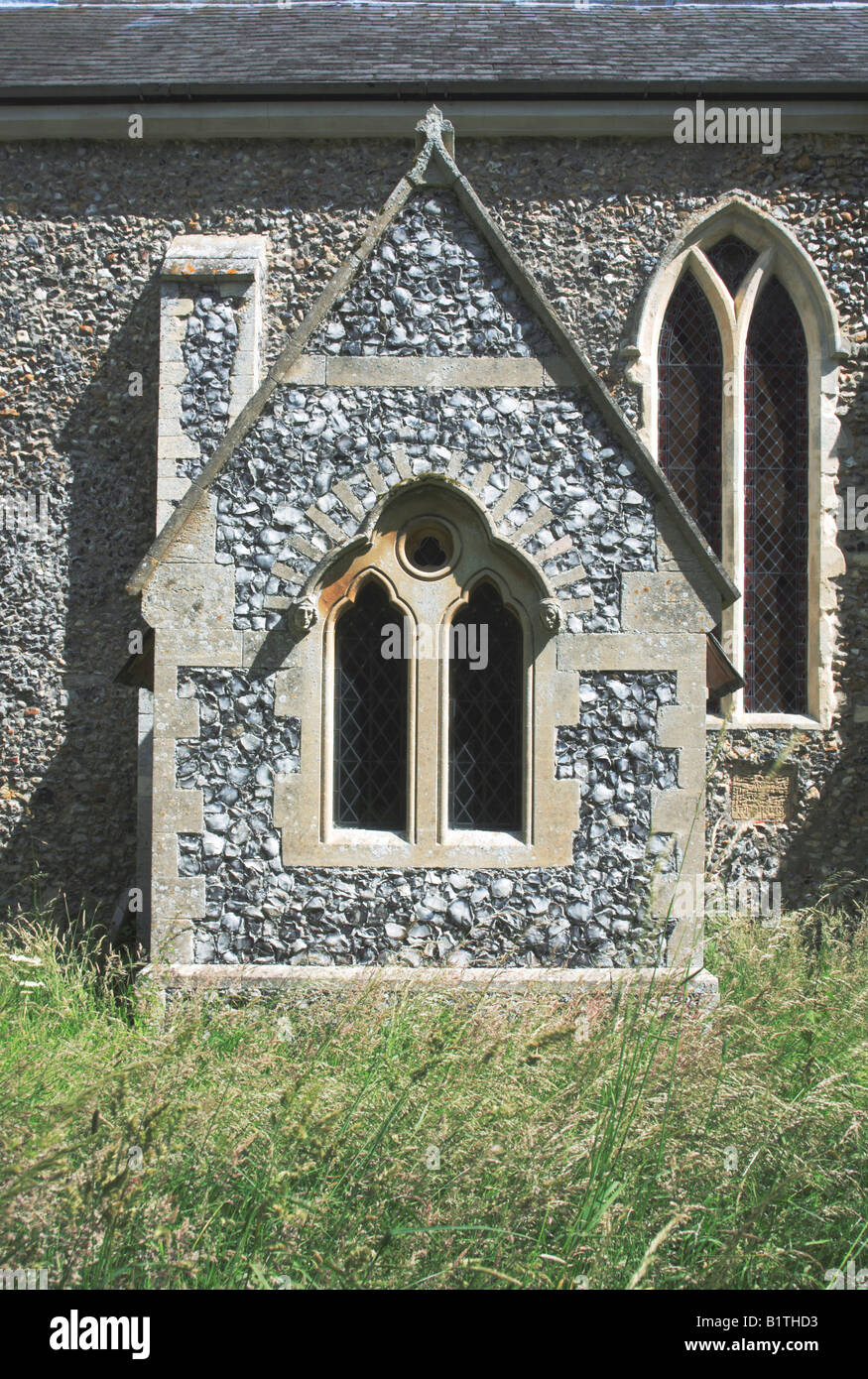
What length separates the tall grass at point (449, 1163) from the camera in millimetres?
2670

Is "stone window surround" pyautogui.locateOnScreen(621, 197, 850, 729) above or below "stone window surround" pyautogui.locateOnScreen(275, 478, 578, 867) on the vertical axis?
above

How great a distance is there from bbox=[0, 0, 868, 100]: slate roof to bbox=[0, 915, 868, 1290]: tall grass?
7.08 m

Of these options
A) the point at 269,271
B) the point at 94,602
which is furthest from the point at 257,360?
the point at 94,602

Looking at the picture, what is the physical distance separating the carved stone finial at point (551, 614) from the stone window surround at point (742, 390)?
10.1 ft

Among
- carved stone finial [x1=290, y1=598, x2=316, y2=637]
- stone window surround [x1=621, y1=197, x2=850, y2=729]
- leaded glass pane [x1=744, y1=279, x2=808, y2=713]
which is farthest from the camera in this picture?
leaded glass pane [x1=744, y1=279, x2=808, y2=713]

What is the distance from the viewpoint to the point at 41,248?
26.2 feet

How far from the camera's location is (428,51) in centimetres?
851

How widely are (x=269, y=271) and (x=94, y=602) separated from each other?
9.71 feet

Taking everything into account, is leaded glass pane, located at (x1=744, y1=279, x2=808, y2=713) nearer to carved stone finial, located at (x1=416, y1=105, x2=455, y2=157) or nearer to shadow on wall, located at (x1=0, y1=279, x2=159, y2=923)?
carved stone finial, located at (x1=416, y1=105, x2=455, y2=157)

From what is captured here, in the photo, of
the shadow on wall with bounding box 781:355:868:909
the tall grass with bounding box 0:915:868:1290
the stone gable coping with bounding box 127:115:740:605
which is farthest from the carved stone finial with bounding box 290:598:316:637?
the shadow on wall with bounding box 781:355:868:909

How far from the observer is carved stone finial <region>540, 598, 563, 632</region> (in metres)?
4.98

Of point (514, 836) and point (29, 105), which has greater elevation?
point (29, 105)

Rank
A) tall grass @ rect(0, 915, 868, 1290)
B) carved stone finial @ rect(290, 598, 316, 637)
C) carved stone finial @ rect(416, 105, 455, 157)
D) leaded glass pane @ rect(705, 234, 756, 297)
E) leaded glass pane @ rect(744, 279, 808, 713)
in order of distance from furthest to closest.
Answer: leaded glass pane @ rect(705, 234, 756, 297)
leaded glass pane @ rect(744, 279, 808, 713)
carved stone finial @ rect(416, 105, 455, 157)
carved stone finial @ rect(290, 598, 316, 637)
tall grass @ rect(0, 915, 868, 1290)
